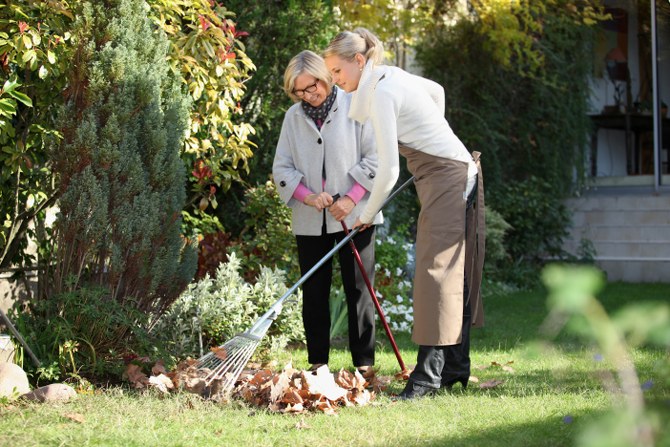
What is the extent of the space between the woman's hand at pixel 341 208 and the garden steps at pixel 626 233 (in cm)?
657

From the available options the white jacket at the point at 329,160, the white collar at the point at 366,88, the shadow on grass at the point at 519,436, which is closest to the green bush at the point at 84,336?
the white jacket at the point at 329,160

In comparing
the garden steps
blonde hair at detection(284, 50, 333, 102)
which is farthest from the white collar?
the garden steps

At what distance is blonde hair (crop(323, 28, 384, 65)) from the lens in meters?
4.24

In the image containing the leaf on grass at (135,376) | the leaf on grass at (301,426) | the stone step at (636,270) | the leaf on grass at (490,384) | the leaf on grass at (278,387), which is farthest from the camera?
the stone step at (636,270)

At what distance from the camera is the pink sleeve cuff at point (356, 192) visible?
185 inches

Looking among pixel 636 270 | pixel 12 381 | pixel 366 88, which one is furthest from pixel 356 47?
pixel 636 270

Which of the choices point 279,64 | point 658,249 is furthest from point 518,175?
point 279,64

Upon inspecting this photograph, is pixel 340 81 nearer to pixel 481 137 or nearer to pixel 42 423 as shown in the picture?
pixel 42 423

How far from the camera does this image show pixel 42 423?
364 centimetres

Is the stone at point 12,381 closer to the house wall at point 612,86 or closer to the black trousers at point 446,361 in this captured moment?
the black trousers at point 446,361

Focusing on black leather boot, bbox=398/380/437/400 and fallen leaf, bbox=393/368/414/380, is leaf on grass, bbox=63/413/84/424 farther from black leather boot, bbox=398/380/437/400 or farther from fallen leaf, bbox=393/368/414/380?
fallen leaf, bbox=393/368/414/380

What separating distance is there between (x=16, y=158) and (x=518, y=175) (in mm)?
7384

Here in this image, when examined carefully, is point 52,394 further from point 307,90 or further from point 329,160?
point 307,90

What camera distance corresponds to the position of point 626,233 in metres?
10.6
